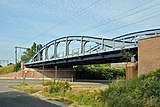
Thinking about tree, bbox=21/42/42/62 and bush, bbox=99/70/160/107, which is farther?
tree, bbox=21/42/42/62

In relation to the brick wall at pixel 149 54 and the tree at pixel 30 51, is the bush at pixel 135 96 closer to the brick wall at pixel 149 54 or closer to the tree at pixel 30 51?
the brick wall at pixel 149 54

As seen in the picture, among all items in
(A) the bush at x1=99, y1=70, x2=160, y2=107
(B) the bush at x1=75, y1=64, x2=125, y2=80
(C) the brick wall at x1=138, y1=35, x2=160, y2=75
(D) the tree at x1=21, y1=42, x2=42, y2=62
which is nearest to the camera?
(A) the bush at x1=99, y1=70, x2=160, y2=107

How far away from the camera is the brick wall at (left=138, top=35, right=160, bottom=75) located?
29392 millimetres

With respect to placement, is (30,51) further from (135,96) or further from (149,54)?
(135,96)

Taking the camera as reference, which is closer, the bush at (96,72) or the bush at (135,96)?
the bush at (135,96)

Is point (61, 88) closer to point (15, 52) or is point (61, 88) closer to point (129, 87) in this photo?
point (129, 87)

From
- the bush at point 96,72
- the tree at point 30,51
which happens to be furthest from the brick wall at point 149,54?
the tree at point 30,51

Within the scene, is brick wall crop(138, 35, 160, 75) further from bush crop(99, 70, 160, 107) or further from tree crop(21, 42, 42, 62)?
tree crop(21, 42, 42, 62)

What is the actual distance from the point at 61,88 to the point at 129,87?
34.2 ft

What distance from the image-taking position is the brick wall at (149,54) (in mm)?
29392

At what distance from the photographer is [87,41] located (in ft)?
236

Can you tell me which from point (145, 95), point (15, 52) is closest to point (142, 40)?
point (145, 95)

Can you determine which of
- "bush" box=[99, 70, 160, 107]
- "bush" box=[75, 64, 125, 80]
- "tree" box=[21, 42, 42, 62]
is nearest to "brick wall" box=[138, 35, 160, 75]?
"bush" box=[99, 70, 160, 107]

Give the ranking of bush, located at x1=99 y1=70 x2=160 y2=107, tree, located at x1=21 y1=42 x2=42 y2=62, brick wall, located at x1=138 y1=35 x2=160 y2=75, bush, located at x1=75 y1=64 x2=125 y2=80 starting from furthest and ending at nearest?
tree, located at x1=21 y1=42 x2=42 y2=62
bush, located at x1=75 y1=64 x2=125 y2=80
brick wall, located at x1=138 y1=35 x2=160 y2=75
bush, located at x1=99 y1=70 x2=160 y2=107
